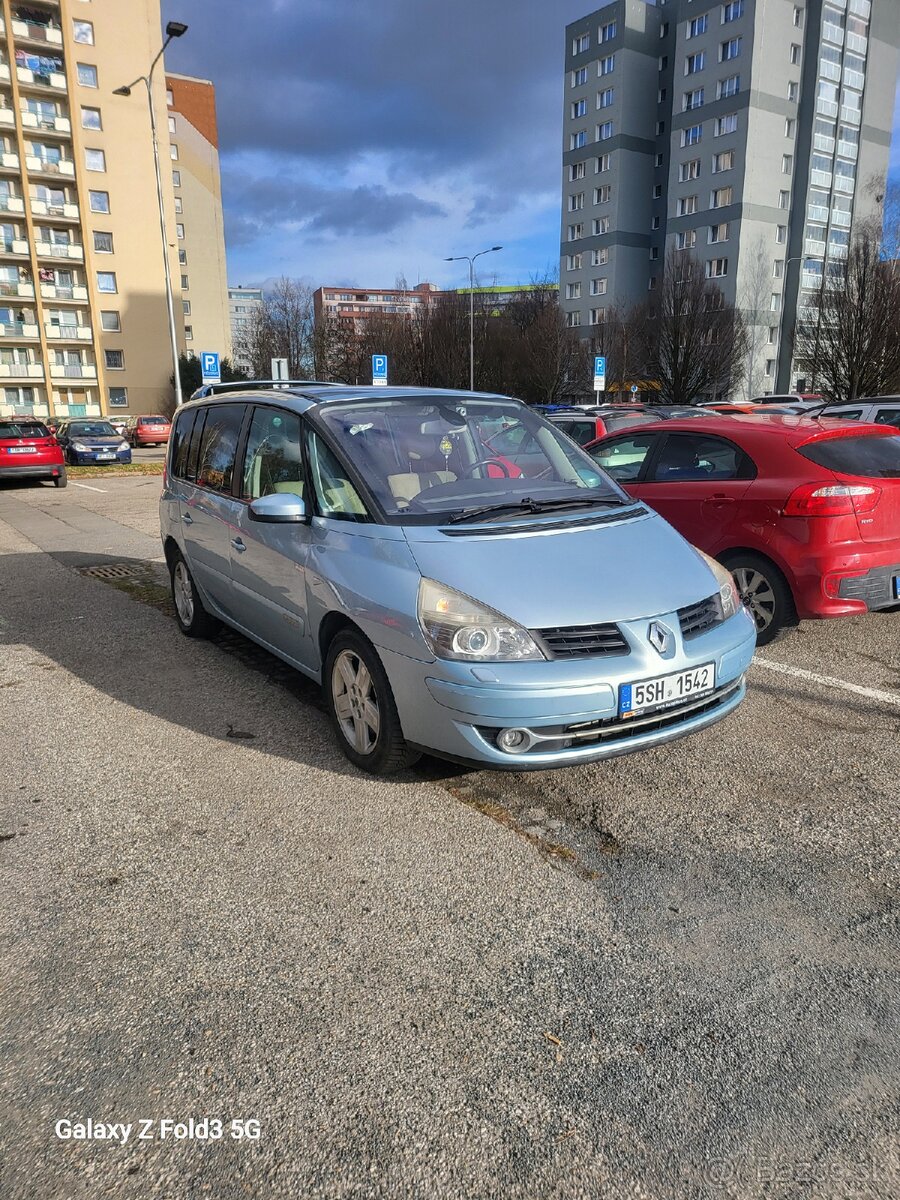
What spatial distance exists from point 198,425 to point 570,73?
70465mm

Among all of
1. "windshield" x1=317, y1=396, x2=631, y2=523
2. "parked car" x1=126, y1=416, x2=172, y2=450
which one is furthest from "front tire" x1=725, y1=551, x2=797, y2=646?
"parked car" x1=126, y1=416, x2=172, y2=450

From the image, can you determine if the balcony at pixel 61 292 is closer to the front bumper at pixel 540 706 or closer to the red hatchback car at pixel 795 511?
the red hatchback car at pixel 795 511

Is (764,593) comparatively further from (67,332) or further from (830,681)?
(67,332)

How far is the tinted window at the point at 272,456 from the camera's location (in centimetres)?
444

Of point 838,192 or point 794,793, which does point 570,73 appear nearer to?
point 838,192

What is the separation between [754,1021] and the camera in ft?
7.59

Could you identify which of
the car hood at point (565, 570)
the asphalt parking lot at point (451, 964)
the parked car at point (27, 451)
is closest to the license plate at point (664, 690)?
the car hood at point (565, 570)

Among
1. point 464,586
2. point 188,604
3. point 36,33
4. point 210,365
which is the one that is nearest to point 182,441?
point 188,604

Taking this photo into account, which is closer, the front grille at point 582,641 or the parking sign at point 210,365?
the front grille at point 582,641

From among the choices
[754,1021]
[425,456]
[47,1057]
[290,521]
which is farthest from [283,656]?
[754,1021]

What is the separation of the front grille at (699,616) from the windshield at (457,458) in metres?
0.89

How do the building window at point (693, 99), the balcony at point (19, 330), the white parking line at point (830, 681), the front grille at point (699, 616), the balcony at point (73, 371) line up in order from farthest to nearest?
the building window at point (693, 99) → the balcony at point (73, 371) → the balcony at point (19, 330) → the white parking line at point (830, 681) → the front grille at point (699, 616)

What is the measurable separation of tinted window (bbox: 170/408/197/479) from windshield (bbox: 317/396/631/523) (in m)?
2.07

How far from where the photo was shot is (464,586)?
3.35 m
